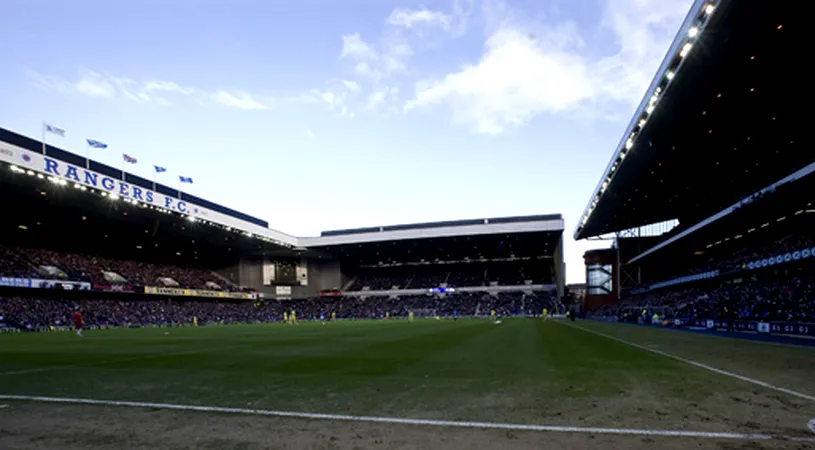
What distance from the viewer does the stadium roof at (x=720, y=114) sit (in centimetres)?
1752

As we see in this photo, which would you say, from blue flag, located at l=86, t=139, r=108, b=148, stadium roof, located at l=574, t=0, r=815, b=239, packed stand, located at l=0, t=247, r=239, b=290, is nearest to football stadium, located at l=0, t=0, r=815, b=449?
stadium roof, located at l=574, t=0, r=815, b=239

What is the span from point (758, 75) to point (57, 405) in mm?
27995

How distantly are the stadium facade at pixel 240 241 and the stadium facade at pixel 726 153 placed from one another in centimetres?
2219

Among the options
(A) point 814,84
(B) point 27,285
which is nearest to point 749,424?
(A) point 814,84

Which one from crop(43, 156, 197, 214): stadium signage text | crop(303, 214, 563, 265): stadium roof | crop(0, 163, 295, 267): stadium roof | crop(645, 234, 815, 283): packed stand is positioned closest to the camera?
crop(645, 234, 815, 283): packed stand

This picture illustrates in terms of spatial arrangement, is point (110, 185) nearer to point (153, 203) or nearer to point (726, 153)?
point (153, 203)

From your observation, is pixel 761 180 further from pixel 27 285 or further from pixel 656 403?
pixel 27 285

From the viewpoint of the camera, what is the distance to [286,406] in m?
6.96

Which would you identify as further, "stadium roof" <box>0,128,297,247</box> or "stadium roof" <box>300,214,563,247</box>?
"stadium roof" <box>300,214,563,247</box>

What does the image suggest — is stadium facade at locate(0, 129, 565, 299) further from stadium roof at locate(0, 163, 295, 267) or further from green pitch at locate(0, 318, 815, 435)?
green pitch at locate(0, 318, 815, 435)

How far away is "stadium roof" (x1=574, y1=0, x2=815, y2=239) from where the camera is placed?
17.5m

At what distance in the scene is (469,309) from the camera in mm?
77312

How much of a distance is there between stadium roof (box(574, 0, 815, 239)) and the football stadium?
6.2 inches

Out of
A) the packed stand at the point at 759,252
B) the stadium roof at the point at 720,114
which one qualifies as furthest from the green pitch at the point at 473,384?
the packed stand at the point at 759,252
